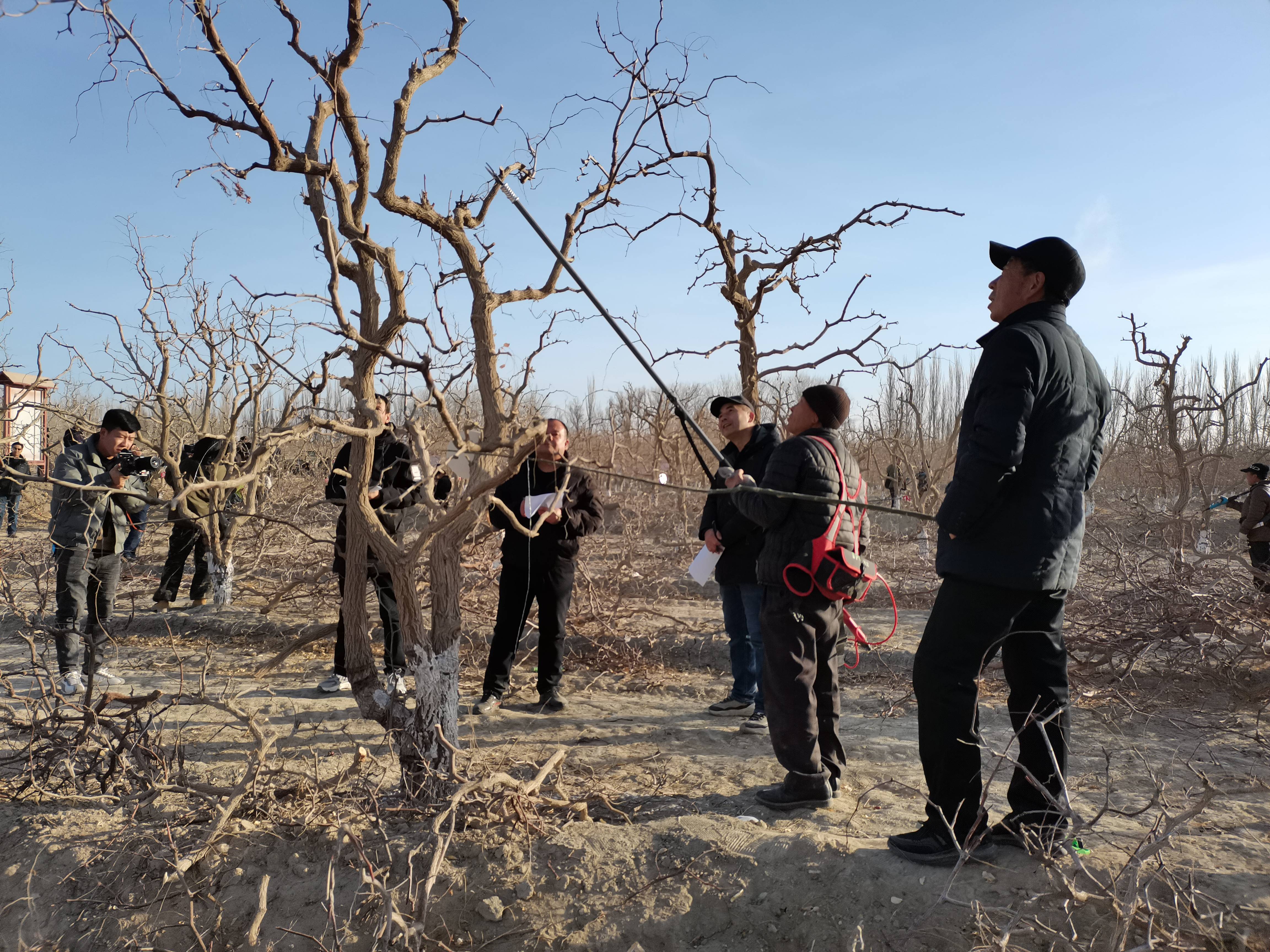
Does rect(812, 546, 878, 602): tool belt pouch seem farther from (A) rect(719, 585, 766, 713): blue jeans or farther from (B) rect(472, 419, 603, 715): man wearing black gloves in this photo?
(B) rect(472, 419, 603, 715): man wearing black gloves

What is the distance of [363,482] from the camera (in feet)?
10.5

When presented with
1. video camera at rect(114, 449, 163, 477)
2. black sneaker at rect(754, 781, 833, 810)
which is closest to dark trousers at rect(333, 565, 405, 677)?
video camera at rect(114, 449, 163, 477)

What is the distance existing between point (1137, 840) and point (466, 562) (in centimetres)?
513

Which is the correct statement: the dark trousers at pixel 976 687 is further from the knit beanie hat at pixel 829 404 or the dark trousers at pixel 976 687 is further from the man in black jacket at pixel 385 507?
the man in black jacket at pixel 385 507

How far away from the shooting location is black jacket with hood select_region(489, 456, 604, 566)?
466cm

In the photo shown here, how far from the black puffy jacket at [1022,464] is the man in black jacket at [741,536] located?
5.64ft

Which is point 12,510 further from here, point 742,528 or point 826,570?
point 826,570

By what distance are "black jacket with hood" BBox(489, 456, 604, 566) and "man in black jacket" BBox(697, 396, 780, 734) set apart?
781mm

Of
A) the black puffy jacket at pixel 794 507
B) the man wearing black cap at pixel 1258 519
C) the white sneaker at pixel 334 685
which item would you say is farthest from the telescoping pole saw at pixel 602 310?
the man wearing black cap at pixel 1258 519

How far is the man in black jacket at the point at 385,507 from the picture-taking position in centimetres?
443

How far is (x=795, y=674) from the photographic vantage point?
3.01m

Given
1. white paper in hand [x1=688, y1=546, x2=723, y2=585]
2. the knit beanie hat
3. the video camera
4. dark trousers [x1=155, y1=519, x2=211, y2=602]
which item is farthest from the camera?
dark trousers [x1=155, y1=519, x2=211, y2=602]

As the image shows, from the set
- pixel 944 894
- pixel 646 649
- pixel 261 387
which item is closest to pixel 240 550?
pixel 261 387

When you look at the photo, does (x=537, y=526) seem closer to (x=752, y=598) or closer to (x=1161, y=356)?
(x=752, y=598)
